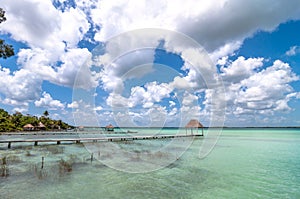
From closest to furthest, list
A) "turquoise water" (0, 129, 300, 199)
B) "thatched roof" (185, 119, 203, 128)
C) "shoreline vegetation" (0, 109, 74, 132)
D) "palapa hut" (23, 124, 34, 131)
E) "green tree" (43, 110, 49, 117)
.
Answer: "turquoise water" (0, 129, 300, 199)
"thatched roof" (185, 119, 203, 128)
"shoreline vegetation" (0, 109, 74, 132)
"palapa hut" (23, 124, 34, 131)
"green tree" (43, 110, 49, 117)

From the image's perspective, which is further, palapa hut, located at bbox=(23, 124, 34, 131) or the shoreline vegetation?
palapa hut, located at bbox=(23, 124, 34, 131)

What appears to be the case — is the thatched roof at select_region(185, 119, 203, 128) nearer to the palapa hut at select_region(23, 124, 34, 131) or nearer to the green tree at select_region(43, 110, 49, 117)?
the palapa hut at select_region(23, 124, 34, 131)

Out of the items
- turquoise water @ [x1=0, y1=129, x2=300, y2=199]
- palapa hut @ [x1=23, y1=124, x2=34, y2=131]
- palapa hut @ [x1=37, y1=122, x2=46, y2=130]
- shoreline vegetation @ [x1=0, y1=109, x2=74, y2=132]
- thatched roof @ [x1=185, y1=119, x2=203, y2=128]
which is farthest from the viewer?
palapa hut @ [x1=37, y1=122, x2=46, y2=130]

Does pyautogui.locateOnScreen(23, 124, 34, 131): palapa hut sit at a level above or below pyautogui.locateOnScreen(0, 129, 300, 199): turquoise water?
above

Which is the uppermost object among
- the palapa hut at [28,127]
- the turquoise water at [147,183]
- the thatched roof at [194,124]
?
the thatched roof at [194,124]

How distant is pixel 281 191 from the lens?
8641 mm

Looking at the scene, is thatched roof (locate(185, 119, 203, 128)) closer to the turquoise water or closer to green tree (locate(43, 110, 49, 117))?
the turquoise water

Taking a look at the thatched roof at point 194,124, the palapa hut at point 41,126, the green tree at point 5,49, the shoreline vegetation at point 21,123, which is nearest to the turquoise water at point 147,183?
the green tree at point 5,49

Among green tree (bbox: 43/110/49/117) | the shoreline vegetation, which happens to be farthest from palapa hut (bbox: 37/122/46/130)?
green tree (bbox: 43/110/49/117)

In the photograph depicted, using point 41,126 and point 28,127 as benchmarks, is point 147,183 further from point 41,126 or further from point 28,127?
point 41,126

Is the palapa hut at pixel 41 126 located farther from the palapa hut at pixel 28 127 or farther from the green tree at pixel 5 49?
the green tree at pixel 5 49

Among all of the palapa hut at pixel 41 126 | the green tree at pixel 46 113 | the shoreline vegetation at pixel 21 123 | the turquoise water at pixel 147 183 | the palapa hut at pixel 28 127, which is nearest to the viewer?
the turquoise water at pixel 147 183

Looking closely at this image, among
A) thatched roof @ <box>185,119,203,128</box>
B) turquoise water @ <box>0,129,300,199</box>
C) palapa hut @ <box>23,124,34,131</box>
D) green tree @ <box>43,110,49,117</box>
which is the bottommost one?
turquoise water @ <box>0,129,300,199</box>

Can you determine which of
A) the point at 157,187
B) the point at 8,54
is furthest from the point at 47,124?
the point at 157,187
